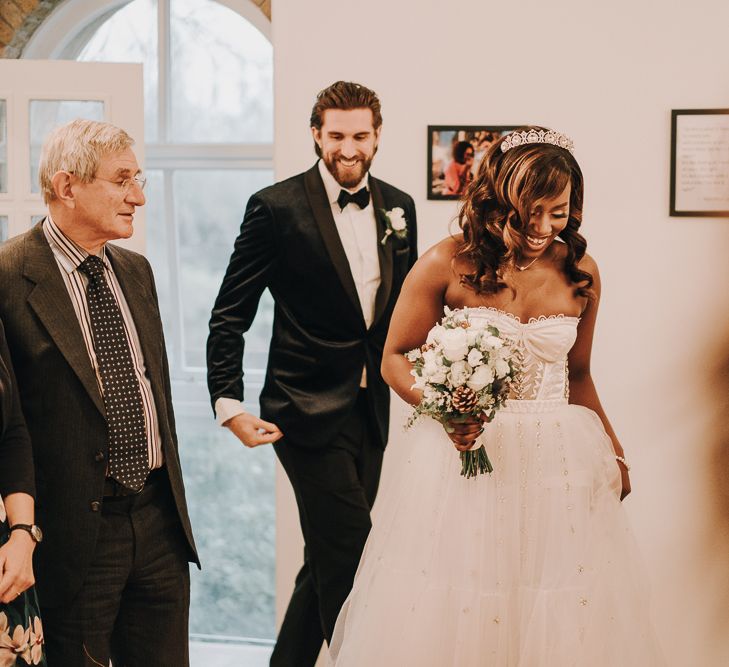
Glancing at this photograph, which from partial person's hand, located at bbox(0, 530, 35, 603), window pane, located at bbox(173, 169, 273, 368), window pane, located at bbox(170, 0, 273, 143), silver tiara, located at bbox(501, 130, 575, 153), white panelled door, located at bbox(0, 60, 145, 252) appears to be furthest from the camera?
window pane, located at bbox(173, 169, 273, 368)

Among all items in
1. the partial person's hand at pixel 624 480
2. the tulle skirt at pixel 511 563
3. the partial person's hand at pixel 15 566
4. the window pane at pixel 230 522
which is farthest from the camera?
the window pane at pixel 230 522

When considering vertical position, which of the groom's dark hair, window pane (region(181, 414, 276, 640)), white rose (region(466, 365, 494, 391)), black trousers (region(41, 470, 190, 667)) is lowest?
window pane (region(181, 414, 276, 640))

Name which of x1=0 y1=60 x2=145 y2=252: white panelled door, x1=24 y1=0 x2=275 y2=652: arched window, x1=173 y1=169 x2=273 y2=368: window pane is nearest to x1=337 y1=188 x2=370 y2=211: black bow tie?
x1=0 y1=60 x2=145 y2=252: white panelled door

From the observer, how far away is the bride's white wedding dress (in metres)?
2.19

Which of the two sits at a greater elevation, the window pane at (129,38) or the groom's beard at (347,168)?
the window pane at (129,38)

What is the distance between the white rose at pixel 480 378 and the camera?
6.84 feet

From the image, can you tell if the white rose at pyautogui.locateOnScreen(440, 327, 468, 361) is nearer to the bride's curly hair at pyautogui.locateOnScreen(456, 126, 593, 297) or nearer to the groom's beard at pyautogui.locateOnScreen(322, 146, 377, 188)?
the bride's curly hair at pyautogui.locateOnScreen(456, 126, 593, 297)

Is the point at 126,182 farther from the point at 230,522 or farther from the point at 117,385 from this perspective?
the point at 230,522

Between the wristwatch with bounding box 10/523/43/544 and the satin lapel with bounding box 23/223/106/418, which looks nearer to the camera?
the wristwatch with bounding box 10/523/43/544

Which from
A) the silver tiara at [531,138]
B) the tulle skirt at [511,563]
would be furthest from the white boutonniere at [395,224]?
the tulle skirt at [511,563]

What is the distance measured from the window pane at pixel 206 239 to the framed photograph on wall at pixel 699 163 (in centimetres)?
222

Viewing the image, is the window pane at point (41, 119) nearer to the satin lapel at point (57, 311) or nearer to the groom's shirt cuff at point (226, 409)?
the groom's shirt cuff at point (226, 409)

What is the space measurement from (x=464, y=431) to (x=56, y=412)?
38.0 inches

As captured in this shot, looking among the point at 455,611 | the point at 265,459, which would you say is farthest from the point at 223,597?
the point at 455,611
